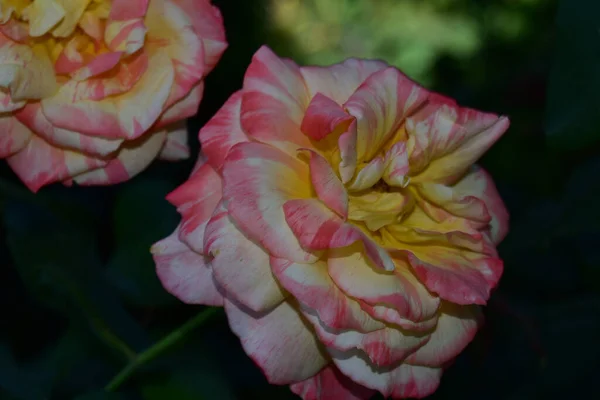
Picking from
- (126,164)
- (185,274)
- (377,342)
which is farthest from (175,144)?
(377,342)

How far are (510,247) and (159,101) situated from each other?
1.74ft

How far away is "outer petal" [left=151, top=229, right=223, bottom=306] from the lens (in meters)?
0.67

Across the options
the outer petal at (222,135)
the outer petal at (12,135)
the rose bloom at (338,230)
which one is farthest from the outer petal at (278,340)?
the outer petal at (12,135)

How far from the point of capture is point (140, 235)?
95 centimetres

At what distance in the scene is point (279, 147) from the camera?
0.68 meters

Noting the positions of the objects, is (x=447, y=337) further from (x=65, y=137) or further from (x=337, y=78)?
(x=65, y=137)

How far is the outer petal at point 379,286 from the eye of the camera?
643 millimetres

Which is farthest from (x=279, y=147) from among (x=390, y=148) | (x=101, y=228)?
(x=101, y=228)

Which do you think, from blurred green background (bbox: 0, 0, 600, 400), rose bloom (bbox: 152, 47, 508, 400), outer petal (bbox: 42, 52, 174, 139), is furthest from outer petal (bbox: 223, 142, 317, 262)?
blurred green background (bbox: 0, 0, 600, 400)

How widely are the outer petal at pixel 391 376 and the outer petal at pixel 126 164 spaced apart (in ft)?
0.78

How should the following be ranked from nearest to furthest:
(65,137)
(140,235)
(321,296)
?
(321,296) < (65,137) < (140,235)

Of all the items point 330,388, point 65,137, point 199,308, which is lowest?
point 199,308

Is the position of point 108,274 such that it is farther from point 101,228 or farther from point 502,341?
point 502,341

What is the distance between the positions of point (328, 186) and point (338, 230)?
0.04 m
